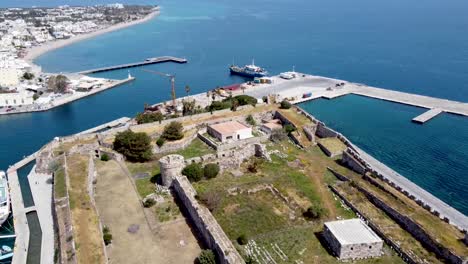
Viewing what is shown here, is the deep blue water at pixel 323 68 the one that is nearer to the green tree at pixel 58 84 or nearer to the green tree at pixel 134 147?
the green tree at pixel 58 84

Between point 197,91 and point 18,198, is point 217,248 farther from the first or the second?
point 197,91

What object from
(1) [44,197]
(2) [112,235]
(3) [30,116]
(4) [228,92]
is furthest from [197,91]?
(2) [112,235]

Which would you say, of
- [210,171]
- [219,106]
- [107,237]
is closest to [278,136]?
[219,106]

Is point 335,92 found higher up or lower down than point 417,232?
lower down

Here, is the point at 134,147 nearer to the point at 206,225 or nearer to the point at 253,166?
the point at 253,166

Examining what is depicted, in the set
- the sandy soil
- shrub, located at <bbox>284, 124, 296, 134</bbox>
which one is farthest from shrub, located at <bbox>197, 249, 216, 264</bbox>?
shrub, located at <bbox>284, 124, 296, 134</bbox>

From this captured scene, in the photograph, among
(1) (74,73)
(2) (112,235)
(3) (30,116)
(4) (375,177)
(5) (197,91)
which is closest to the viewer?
(2) (112,235)

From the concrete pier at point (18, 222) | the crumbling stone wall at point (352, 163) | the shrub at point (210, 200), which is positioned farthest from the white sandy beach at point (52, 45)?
the crumbling stone wall at point (352, 163)
